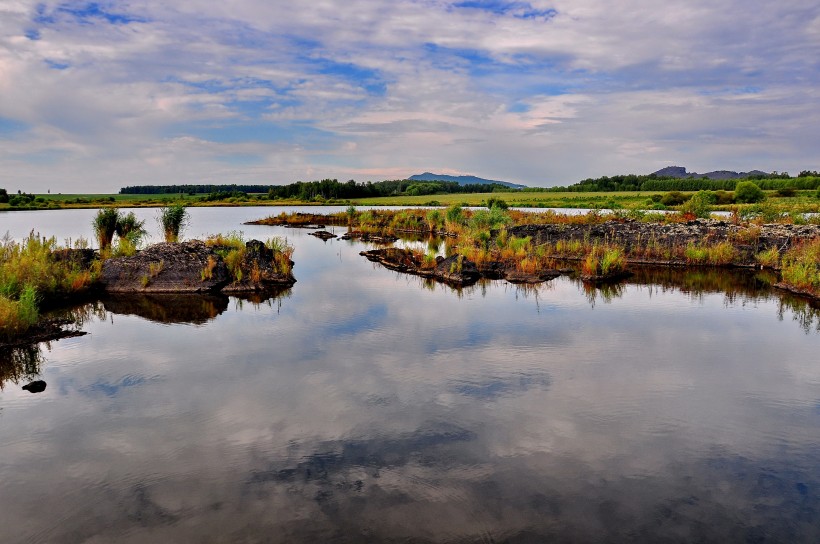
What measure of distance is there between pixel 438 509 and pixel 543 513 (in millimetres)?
1176

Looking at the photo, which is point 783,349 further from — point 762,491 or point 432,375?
point 432,375

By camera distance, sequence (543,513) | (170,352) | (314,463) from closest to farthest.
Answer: (543,513) < (314,463) < (170,352)

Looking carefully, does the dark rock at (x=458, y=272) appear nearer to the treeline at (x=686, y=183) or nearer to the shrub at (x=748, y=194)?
the shrub at (x=748, y=194)

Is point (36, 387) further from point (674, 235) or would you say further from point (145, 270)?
point (674, 235)

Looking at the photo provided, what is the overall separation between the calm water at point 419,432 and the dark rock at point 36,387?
0.19 meters

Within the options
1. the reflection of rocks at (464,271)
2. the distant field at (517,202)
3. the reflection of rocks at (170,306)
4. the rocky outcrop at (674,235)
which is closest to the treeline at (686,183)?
the distant field at (517,202)

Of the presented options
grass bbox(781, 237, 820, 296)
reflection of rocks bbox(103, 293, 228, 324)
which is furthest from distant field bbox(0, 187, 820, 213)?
reflection of rocks bbox(103, 293, 228, 324)

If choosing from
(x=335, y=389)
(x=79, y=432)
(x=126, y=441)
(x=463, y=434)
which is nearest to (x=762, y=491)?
(x=463, y=434)

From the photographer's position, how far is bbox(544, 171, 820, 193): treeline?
94.1m

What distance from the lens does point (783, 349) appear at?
12.6 m

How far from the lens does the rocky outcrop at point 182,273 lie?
19.7m

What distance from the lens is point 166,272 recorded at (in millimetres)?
20062

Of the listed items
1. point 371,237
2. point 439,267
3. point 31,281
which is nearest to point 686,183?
point 371,237

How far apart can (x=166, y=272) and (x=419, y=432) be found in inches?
602
